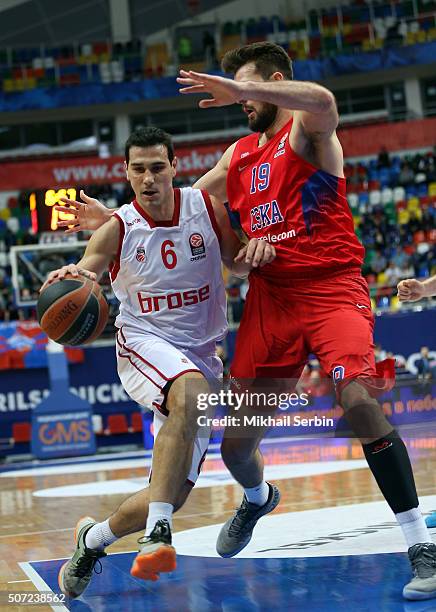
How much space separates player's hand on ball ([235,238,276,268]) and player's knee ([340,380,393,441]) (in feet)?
2.44

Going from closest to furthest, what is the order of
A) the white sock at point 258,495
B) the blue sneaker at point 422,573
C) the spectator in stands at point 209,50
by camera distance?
the blue sneaker at point 422,573 < the white sock at point 258,495 < the spectator in stands at point 209,50

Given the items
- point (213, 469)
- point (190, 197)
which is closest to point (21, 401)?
point (213, 469)

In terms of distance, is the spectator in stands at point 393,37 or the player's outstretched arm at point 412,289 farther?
the spectator in stands at point 393,37

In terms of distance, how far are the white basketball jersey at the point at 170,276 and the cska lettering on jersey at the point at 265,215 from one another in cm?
26

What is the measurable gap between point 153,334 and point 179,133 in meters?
26.1

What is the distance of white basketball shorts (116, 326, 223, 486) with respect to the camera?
4.38 meters

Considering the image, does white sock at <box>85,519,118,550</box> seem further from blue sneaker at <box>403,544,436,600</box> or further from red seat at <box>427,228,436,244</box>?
red seat at <box>427,228,436,244</box>

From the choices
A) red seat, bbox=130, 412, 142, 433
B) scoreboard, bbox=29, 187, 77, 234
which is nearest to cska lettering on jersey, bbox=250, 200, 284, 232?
scoreboard, bbox=29, 187, 77, 234

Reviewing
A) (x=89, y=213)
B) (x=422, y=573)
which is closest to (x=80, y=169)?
(x=89, y=213)

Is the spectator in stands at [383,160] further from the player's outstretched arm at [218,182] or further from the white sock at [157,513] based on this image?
the white sock at [157,513]

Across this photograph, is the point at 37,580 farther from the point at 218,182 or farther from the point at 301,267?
the point at 218,182

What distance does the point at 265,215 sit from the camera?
462 cm

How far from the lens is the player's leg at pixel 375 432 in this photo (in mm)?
3986

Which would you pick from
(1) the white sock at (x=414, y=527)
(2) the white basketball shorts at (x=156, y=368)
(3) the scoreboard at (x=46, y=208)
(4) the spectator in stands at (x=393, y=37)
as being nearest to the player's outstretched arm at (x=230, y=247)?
(2) the white basketball shorts at (x=156, y=368)
